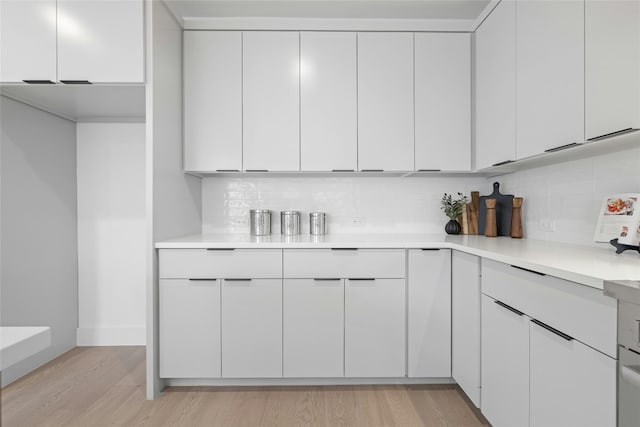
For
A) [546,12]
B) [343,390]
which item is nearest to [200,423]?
[343,390]

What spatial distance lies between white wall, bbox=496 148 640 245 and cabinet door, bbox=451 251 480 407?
61 cm

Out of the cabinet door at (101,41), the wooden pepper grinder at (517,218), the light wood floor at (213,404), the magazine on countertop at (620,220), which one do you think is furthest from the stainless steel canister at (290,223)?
the magazine on countertop at (620,220)

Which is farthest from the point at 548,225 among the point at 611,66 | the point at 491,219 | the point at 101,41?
the point at 101,41

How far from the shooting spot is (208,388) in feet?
7.96

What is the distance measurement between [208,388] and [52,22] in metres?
2.45

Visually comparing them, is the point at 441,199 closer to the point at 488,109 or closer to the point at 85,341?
the point at 488,109

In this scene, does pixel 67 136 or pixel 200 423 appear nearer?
pixel 200 423

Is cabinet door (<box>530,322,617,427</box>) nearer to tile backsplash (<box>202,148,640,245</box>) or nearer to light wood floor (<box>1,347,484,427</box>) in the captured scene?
light wood floor (<box>1,347,484,427</box>)

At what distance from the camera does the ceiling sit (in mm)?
2504

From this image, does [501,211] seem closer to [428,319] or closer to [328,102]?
Result: [428,319]

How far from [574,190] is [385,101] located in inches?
52.8

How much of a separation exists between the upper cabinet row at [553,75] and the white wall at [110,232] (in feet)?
8.89

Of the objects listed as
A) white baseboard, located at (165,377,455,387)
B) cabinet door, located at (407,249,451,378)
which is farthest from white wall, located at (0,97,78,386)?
cabinet door, located at (407,249,451,378)

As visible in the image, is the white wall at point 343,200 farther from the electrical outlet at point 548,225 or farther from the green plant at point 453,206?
the electrical outlet at point 548,225
